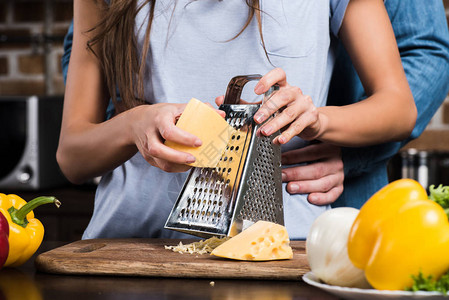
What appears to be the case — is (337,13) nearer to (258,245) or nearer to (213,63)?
(213,63)

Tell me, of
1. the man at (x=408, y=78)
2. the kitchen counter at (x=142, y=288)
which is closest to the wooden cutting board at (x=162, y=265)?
the kitchen counter at (x=142, y=288)

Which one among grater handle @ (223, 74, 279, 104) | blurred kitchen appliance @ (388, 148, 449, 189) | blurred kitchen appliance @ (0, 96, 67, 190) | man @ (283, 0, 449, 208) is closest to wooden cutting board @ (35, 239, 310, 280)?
grater handle @ (223, 74, 279, 104)

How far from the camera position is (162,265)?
868 mm

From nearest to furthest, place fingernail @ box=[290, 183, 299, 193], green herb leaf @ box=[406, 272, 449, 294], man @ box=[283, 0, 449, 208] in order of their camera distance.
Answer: green herb leaf @ box=[406, 272, 449, 294]
fingernail @ box=[290, 183, 299, 193]
man @ box=[283, 0, 449, 208]

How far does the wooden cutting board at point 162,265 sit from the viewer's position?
0.84 meters

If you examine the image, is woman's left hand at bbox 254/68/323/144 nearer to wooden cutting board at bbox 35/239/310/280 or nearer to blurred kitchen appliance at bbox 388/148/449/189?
wooden cutting board at bbox 35/239/310/280

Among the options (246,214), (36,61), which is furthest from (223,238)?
(36,61)

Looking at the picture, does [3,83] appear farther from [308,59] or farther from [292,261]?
[292,261]

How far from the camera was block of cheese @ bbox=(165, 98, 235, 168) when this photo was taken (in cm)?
91

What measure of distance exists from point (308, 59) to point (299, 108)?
0.18 metres

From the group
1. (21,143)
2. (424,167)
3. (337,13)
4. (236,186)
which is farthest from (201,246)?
(21,143)

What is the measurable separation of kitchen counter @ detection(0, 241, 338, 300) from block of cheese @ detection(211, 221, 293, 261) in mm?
54

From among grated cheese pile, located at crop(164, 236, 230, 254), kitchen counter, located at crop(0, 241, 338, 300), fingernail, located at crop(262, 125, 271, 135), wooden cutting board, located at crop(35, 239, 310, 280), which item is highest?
fingernail, located at crop(262, 125, 271, 135)

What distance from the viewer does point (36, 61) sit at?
2762 mm
